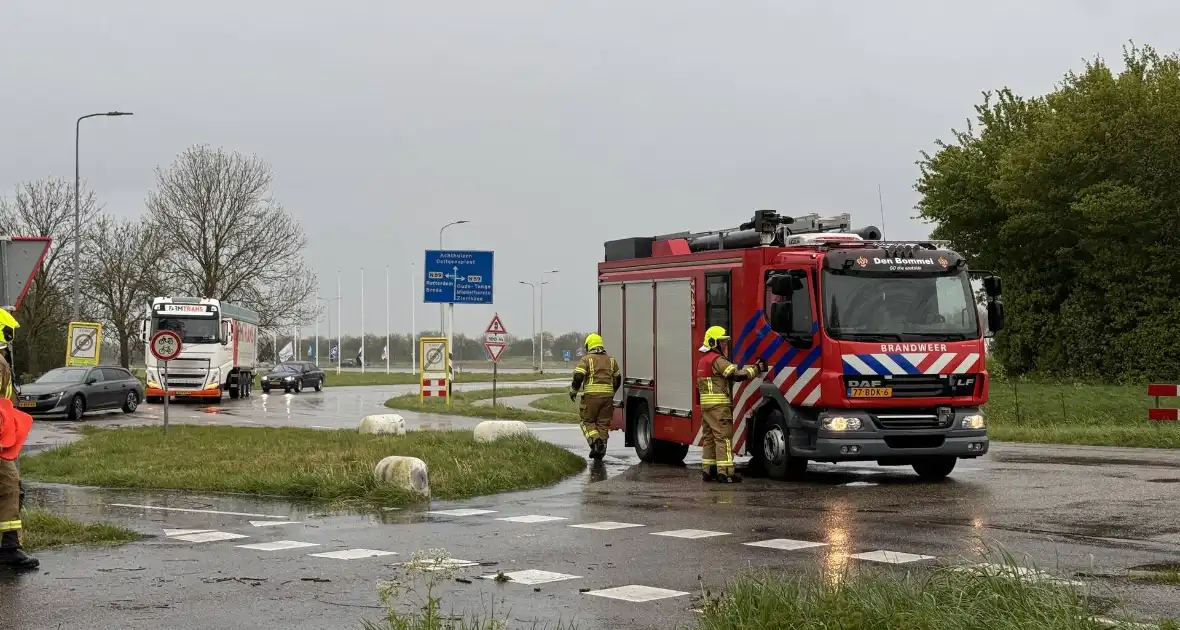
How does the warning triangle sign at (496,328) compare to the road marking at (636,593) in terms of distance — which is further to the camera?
the warning triangle sign at (496,328)

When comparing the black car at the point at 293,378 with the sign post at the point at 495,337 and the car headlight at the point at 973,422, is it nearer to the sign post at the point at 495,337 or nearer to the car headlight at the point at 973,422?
the sign post at the point at 495,337

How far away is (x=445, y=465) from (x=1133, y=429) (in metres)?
12.9

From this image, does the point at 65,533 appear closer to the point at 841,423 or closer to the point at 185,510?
the point at 185,510

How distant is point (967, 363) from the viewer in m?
15.5

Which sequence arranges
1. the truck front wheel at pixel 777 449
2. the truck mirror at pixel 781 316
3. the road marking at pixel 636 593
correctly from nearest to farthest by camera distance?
1. the road marking at pixel 636 593
2. the truck mirror at pixel 781 316
3. the truck front wheel at pixel 777 449

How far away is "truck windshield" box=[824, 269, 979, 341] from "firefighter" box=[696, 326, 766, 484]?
1.21 metres

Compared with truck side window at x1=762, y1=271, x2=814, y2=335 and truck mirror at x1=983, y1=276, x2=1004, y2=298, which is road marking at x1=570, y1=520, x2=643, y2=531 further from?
truck mirror at x1=983, y1=276, x2=1004, y2=298

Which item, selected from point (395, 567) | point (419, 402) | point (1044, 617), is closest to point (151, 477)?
point (395, 567)

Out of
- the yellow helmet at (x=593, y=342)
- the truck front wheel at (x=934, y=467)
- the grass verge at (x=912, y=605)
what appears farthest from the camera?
the yellow helmet at (x=593, y=342)

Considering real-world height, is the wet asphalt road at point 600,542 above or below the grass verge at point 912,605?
below

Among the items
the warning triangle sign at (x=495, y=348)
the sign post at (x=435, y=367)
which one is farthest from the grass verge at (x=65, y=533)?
the sign post at (x=435, y=367)

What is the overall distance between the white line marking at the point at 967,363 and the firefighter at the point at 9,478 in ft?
32.9

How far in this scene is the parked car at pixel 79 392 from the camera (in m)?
33.3

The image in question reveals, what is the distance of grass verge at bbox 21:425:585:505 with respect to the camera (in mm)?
14852
